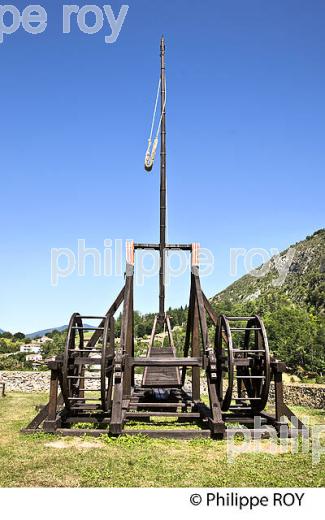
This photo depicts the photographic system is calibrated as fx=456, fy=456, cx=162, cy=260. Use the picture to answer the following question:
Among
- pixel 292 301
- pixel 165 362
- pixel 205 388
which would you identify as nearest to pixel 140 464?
pixel 165 362

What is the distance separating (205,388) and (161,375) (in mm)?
7553

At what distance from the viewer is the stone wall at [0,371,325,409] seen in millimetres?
15820

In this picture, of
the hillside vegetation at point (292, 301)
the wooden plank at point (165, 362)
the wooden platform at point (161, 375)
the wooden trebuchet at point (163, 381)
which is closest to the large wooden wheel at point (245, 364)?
the wooden trebuchet at point (163, 381)

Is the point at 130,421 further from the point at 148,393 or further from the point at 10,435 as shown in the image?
the point at 10,435

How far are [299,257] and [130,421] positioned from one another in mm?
108537

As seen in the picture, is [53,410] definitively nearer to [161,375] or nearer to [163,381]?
[163,381]

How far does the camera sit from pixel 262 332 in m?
7.68

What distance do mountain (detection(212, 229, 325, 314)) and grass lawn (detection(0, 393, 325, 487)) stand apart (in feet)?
230

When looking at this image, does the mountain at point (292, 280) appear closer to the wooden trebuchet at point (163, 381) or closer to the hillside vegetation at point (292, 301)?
the hillside vegetation at point (292, 301)

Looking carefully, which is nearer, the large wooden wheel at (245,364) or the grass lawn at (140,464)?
the grass lawn at (140,464)

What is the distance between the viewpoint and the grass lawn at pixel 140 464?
4895 millimetres

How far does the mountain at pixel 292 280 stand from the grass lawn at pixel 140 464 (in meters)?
70.0

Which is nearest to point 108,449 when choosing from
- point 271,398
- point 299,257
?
point 271,398

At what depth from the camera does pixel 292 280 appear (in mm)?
98875
